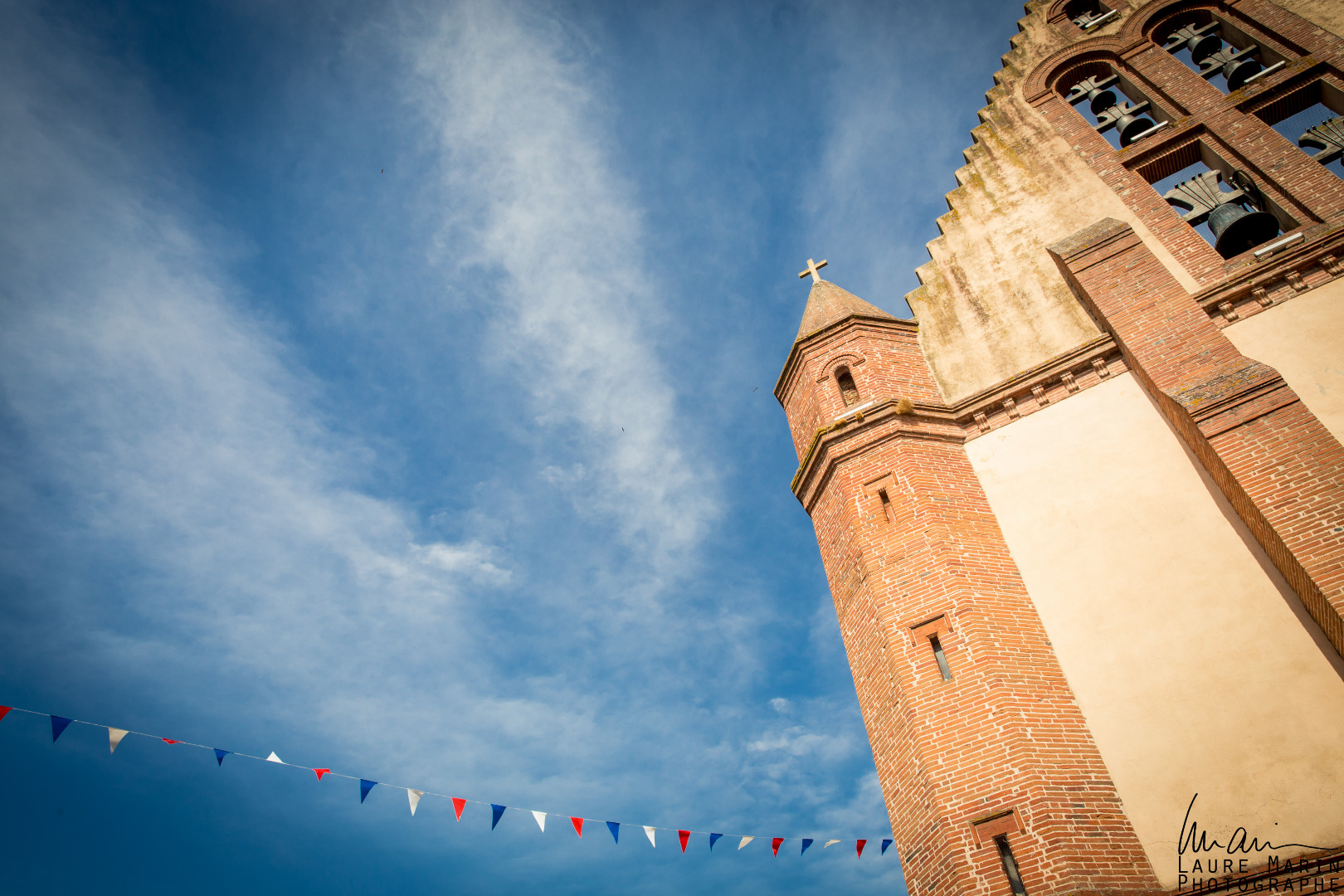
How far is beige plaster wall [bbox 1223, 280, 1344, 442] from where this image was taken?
364 inches

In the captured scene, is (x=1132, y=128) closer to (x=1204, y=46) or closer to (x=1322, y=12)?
(x=1204, y=46)

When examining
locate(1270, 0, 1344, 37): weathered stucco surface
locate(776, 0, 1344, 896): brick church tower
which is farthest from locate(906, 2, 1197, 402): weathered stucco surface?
locate(1270, 0, 1344, 37): weathered stucco surface

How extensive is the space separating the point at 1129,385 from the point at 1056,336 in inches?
62.6

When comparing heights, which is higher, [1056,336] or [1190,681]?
[1056,336]

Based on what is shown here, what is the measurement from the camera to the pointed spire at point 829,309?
14094 millimetres

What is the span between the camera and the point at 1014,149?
50.1 ft

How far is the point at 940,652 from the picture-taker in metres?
9.80

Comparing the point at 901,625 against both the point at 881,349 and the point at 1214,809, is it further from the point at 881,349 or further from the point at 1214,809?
the point at 881,349

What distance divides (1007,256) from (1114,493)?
17.6 feet

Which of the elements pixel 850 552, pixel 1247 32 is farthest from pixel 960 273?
pixel 1247 32

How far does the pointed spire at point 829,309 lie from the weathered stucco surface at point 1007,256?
39.9 inches

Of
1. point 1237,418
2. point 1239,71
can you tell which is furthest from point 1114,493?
point 1239,71

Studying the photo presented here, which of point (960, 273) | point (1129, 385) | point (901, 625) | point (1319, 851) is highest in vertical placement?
point (960, 273)

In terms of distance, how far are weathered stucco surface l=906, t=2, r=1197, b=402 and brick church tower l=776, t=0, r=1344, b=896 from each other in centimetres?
6
